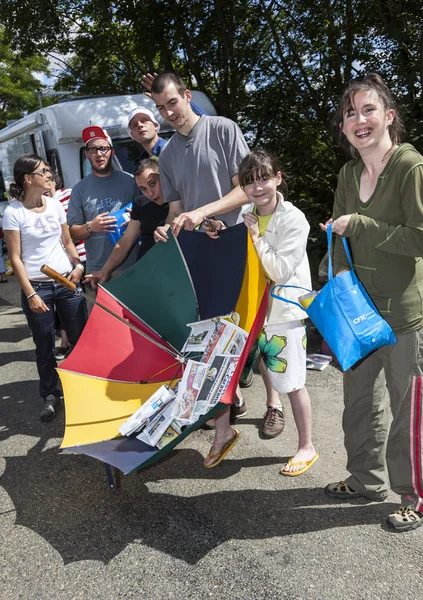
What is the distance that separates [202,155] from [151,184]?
50 centimetres

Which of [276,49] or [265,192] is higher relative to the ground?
[276,49]

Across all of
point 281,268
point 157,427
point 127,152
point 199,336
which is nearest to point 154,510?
point 157,427

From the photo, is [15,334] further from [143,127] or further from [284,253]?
[284,253]

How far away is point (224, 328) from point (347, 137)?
4.03 feet

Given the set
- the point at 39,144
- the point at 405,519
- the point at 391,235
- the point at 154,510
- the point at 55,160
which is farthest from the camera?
the point at 39,144

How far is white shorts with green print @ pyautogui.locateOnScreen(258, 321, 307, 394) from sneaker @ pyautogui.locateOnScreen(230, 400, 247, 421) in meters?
1.12

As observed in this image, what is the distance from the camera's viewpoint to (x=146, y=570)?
2848 mm

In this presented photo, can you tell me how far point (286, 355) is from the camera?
3.36m

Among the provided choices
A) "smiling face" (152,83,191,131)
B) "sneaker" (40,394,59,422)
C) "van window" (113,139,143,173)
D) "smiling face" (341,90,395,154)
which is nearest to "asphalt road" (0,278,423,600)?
"sneaker" (40,394,59,422)

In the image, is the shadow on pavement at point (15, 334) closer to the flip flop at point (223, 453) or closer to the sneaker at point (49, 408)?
the sneaker at point (49, 408)

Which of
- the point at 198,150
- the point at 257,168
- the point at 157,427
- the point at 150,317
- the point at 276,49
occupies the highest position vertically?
the point at 276,49

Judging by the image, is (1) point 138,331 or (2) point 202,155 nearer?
(1) point 138,331

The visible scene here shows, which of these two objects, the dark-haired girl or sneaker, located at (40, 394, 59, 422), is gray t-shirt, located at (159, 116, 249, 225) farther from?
sneaker, located at (40, 394, 59, 422)

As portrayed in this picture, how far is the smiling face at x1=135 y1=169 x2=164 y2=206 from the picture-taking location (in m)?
4.11
